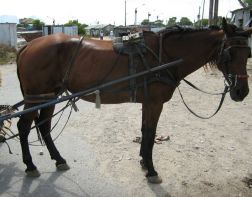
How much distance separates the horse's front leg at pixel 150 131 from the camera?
450 centimetres

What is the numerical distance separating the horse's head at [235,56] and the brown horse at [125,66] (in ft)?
0.04

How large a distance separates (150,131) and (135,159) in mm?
919

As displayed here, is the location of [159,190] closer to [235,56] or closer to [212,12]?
[235,56]

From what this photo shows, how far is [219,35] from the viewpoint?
4.29 meters

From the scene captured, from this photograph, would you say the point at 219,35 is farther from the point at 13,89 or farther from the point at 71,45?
the point at 13,89

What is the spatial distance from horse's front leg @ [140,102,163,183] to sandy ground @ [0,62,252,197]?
5.5 inches

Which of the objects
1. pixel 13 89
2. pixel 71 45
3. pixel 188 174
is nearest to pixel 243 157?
pixel 188 174

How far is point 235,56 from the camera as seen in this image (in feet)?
13.5

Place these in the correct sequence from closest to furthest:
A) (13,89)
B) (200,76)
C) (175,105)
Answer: (175,105) → (13,89) → (200,76)

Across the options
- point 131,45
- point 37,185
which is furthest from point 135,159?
point 131,45

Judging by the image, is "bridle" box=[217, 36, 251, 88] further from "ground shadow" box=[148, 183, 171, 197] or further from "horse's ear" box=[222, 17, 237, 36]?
"ground shadow" box=[148, 183, 171, 197]

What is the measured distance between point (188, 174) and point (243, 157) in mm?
1072

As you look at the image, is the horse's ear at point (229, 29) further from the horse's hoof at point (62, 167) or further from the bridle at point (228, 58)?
the horse's hoof at point (62, 167)

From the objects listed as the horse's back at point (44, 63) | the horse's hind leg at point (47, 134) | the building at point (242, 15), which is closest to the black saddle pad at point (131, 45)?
the horse's back at point (44, 63)
